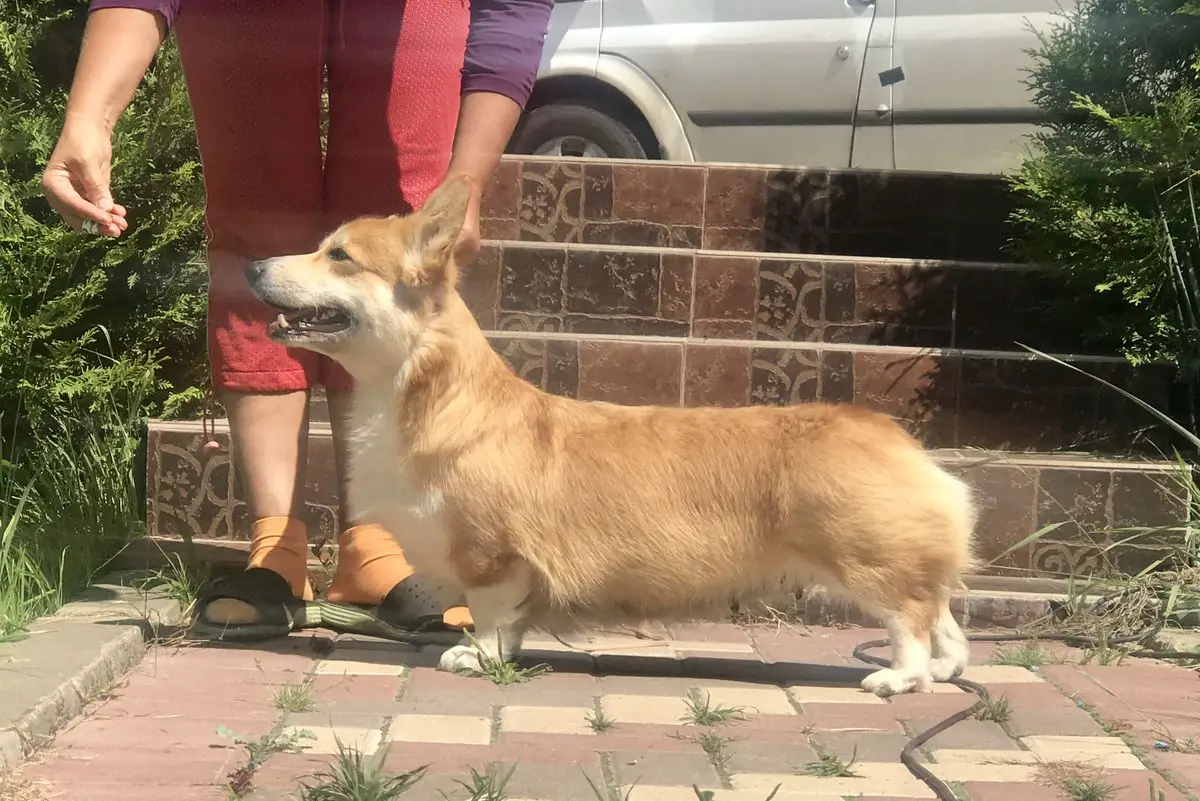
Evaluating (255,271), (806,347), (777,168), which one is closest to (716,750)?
(255,271)

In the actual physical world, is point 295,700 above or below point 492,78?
below

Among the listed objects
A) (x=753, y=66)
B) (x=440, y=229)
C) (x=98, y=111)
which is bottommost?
(x=440, y=229)

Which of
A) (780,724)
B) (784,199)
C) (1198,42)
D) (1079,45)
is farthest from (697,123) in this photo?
(780,724)

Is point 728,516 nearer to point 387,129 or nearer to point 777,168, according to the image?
point 387,129

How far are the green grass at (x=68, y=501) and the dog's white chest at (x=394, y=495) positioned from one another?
821 millimetres

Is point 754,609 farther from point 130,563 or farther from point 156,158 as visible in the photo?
point 156,158

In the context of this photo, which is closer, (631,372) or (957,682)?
(957,682)

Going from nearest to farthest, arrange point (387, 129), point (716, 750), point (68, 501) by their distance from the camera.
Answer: point (716, 750)
point (387, 129)
point (68, 501)

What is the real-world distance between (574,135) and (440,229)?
12.7 feet

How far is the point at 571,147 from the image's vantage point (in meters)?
6.63

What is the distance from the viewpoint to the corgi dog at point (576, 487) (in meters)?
2.93

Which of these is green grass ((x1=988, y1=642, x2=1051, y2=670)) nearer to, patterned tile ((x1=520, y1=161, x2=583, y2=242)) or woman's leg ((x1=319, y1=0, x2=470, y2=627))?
woman's leg ((x1=319, y1=0, x2=470, y2=627))

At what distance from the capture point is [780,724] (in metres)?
2.58

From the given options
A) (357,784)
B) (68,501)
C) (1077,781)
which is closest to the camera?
(357,784)
